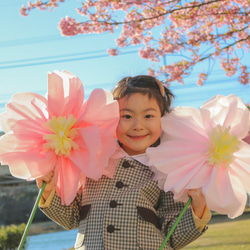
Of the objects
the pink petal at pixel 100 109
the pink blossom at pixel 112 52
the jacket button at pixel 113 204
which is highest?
the pink petal at pixel 100 109

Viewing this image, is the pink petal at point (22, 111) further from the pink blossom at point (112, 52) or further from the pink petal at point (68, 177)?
the pink blossom at point (112, 52)

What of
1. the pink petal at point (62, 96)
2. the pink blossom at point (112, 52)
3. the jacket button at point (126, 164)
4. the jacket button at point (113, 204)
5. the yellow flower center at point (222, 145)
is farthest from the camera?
the pink blossom at point (112, 52)

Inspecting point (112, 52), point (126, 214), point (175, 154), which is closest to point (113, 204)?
point (126, 214)

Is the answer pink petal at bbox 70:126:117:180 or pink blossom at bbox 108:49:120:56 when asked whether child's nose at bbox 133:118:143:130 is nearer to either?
pink petal at bbox 70:126:117:180

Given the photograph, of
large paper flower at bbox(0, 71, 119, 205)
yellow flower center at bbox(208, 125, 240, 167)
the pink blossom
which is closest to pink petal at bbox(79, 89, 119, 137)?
large paper flower at bbox(0, 71, 119, 205)

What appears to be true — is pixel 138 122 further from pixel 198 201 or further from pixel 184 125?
pixel 198 201

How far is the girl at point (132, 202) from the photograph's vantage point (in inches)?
63.4

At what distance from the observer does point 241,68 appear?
19.4 ft

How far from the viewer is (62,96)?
1533 mm

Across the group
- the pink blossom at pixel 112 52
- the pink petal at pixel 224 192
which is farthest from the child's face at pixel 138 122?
the pink blossom at pixel 112 52

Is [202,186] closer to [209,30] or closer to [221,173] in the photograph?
[221,173]

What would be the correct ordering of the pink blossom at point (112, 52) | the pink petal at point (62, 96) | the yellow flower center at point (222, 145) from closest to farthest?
the yellow flower center at point (222, 145) → the pink petal at point (62, 96) → the pink blossom at point (112, 52)

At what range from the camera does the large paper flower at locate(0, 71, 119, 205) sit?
151 centimetres

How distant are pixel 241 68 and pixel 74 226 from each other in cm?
470
